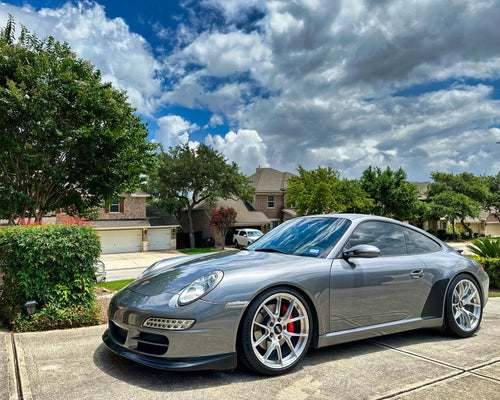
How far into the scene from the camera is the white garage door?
108 feet

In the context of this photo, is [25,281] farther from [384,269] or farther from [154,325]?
[384,269]

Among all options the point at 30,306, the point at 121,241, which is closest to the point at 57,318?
the point at 30,306

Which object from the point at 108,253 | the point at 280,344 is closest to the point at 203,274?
the point at 280,344

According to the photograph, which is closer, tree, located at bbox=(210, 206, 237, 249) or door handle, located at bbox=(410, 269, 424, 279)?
door handle, located at bbox=(410, 269, 424, 279)

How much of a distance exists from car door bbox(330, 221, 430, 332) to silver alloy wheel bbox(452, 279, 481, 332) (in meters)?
0.58

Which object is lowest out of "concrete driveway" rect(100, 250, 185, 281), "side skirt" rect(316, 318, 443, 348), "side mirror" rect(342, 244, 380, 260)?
"concrete driveway" rect(100, 250, 185, 281)

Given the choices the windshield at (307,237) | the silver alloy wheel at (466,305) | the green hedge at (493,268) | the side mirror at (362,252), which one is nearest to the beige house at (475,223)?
the green hedge at (493,268)

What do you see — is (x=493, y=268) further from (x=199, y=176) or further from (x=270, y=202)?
(x=270, y=202)

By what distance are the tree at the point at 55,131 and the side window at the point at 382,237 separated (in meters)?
12.2

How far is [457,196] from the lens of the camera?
132ft

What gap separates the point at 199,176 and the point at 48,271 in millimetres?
29263

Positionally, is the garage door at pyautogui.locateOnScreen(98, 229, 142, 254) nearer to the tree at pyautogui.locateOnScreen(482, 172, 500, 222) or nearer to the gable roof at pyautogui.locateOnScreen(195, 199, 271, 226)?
the gable roof at pyautogui.locateOnScreen(195, 199, 271, 226)

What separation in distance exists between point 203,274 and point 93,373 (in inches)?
48.2

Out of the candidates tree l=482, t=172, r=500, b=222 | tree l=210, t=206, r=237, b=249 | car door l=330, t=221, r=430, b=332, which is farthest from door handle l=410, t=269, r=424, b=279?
tree l=482, t=172, r=500, b=222
